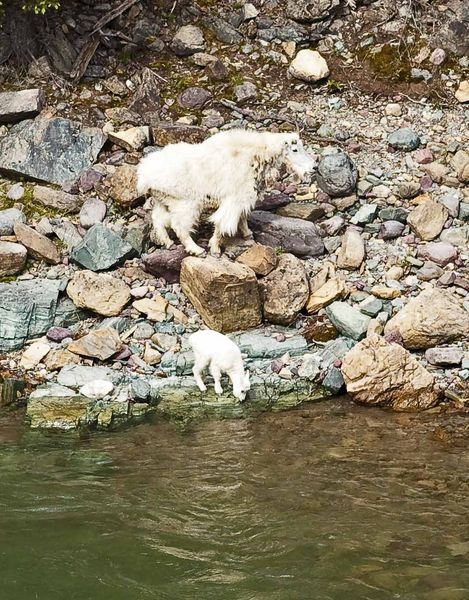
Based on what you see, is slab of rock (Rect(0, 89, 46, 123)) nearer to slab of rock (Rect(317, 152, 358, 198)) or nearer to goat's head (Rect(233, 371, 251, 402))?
slab of rock (Rect(317, 152, 358, 198))

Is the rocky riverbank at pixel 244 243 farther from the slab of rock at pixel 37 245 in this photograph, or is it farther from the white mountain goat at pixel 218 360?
the white mountain goat at pixel 218 360

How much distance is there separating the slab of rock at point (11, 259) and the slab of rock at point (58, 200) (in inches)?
50.1

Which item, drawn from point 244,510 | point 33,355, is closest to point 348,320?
point 244,510

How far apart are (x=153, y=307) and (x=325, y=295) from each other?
2.10 meters

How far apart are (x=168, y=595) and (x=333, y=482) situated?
2.14 m

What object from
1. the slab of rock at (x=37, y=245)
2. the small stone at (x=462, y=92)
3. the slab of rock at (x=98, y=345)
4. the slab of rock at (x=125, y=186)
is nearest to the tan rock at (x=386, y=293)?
the slab of rock at (x=98, y=345)

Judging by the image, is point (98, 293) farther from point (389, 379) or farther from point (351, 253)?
point (389, 379)

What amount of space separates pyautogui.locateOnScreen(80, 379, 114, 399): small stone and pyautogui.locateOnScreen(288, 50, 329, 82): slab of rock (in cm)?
713

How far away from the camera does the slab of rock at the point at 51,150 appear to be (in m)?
12.2

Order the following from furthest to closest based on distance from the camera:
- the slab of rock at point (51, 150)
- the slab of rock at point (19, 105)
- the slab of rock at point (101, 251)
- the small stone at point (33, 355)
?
the slab of rock at point (19, 105) < the slab of rock at point (51, 150) < the slab of rock at point (101, 251) < the small stone at point (33, 355)

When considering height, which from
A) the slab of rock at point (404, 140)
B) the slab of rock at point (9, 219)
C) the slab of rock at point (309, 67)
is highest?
the slab of rock at point (309, 67)

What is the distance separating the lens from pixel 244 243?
425 inches

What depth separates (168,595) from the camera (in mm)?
A: 5512

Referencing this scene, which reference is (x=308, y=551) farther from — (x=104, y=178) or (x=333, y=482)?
(x=104, y=178)
